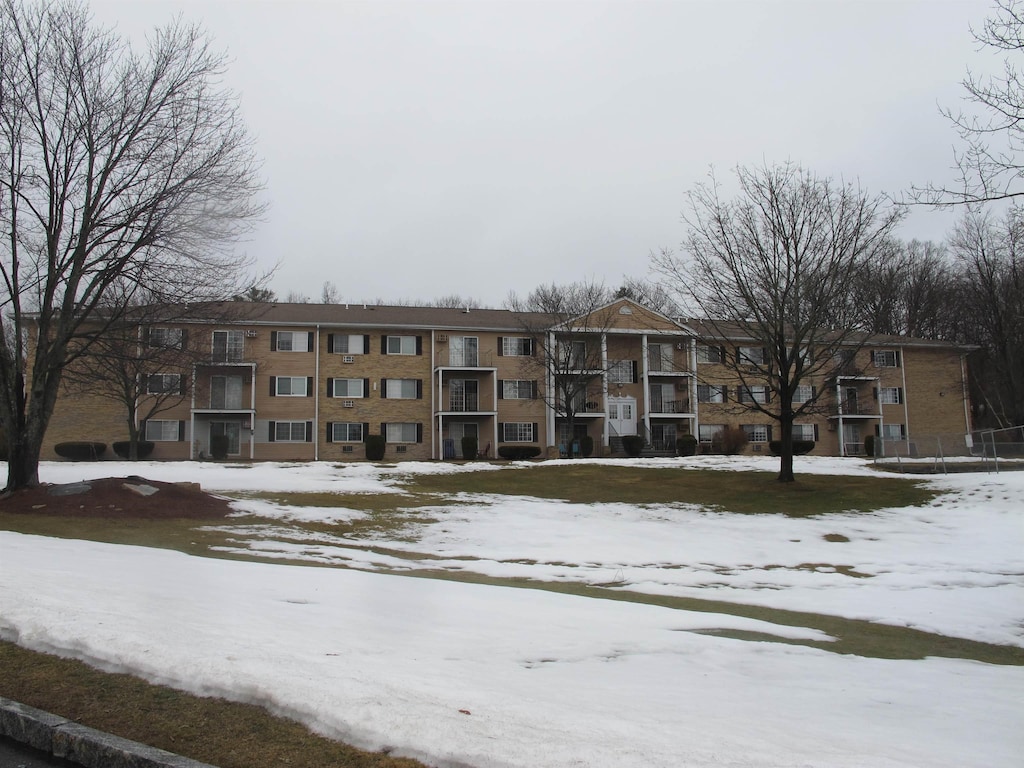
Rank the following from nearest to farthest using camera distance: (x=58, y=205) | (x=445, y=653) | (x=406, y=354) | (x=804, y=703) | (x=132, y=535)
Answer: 1. (x=804, y=703)
2. (x=445, y=653)
3. (x=132, y=535)
4. (x=58, y=205)
5. (x=406, y=354)

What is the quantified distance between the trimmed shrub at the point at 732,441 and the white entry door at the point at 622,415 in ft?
16.3

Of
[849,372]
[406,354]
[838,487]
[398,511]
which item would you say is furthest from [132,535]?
[406,354]

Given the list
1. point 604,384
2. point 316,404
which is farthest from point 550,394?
point 316,404

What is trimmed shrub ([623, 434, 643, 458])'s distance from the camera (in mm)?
40688

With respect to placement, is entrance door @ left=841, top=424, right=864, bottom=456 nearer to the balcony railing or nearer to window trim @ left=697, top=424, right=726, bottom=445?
window trim @ left=697, top=424, right=726, bottom=445

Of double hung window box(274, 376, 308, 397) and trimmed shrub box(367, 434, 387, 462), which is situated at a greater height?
double hung window box(274, 376, 308, 397)

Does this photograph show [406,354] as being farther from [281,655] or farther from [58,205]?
[281,655]

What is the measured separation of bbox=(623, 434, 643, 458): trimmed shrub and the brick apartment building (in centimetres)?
123

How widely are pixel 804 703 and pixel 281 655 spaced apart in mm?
3649

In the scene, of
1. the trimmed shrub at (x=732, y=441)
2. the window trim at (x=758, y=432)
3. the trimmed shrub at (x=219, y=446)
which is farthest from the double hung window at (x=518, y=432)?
the trimmed shrub at (x=219, y=446)

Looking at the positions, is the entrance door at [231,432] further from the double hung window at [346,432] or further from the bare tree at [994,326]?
the bare tree at [994,326]

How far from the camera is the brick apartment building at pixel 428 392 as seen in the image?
3931cm

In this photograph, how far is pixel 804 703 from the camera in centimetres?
524

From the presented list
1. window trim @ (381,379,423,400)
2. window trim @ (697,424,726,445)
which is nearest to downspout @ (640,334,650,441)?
window trim @ (697,424,726,445)
